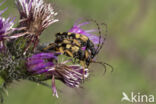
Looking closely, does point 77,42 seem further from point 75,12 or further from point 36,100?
point 75,12

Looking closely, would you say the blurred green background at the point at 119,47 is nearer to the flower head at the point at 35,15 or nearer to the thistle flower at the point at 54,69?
the thistle flower at the point at 54,69

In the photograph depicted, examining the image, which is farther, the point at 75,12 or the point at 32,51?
the point at 75,12

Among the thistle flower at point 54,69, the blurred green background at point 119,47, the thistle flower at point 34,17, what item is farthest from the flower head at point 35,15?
the blurred green background at point 119,47

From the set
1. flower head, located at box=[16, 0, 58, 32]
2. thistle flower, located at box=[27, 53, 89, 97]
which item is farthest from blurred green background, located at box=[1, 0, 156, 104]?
flower head, located at box=[16, 0, 58, 32]

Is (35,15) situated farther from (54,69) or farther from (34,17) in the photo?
(54,69)

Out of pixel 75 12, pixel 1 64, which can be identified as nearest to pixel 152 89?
pixel 75 12

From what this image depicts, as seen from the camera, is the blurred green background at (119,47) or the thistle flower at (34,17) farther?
the blurred green background at (119,47)
